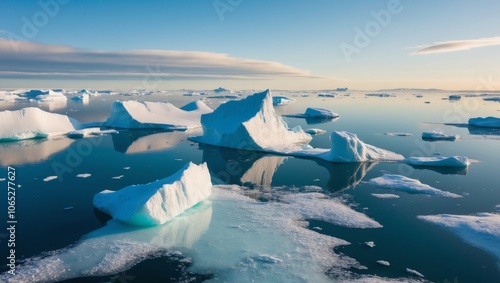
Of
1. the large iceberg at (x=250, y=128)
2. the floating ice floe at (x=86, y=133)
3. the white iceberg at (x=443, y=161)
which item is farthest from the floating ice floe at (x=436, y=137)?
the floating ice floe at (x=86, y=133)

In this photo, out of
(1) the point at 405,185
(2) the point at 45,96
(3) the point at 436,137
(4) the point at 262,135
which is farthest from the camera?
(2) the point at 45,96

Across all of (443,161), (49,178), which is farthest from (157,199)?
(443,161)

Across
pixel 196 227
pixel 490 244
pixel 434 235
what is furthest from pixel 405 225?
pixel 196 227

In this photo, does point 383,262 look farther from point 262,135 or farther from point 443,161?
point 262,135

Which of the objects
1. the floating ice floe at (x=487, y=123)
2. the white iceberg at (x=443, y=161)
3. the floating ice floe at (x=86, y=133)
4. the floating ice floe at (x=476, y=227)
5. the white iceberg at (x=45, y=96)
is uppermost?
the floating ice floe at (x=487, y=123)

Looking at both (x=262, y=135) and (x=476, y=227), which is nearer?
(x=476, y=227)

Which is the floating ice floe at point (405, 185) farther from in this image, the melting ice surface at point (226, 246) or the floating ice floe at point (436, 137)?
the floating ice floe at point (436, 137)

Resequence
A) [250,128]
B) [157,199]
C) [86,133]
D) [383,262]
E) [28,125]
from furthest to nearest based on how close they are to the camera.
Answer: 1. [86,133]
2. [28,125]
3. [250,128]
4. [157,199]
5. [383,262]

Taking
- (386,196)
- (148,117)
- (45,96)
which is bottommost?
(45,96)
